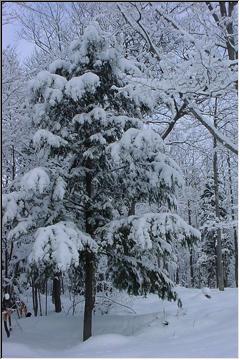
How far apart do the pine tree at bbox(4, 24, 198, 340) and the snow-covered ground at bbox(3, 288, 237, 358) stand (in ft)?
2.41

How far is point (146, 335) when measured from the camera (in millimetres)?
8094

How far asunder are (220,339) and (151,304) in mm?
7435

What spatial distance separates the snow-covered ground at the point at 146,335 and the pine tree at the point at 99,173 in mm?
736

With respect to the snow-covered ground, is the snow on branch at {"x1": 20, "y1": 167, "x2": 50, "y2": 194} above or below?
above

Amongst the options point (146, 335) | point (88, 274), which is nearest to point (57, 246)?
point (88, 274)

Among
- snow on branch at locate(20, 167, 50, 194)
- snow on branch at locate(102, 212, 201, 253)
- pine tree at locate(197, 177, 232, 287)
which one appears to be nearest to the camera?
snow on branch at locate(20, 167, 50, 194)

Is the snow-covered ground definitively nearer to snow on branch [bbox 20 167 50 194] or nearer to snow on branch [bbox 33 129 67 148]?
snow on branch [bbox 20 167 50 194]

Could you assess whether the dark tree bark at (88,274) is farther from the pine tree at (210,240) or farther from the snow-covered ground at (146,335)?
the pine tree at (210,240)

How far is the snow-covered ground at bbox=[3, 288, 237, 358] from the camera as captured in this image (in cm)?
646

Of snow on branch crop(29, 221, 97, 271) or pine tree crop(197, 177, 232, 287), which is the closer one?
snow on branch crop(29, 221, 97, 271)

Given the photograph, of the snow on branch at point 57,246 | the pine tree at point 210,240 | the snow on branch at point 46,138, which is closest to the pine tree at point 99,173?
Answer: the snow on branch at point 46,138

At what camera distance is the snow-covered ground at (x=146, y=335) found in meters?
6.46

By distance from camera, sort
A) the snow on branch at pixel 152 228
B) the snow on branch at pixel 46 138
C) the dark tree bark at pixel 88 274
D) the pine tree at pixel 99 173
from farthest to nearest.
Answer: the dark tree bark at pixel 88 274 → the pine tree at pixel 99 173 → the snow on branch at pixel 46 138 → the snow on branch at pixel 152 228

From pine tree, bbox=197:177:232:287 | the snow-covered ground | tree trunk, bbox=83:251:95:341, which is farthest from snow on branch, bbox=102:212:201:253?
pine tree, bbox=197:177:232:287
